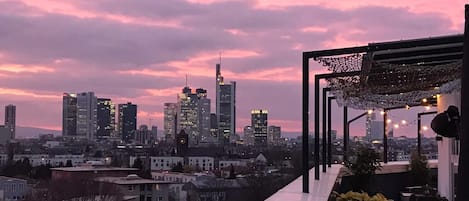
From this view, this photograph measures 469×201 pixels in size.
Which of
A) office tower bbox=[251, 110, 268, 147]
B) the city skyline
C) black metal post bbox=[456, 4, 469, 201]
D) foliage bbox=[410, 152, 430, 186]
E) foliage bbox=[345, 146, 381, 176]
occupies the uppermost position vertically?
the city skyline

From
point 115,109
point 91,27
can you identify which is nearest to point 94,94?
point 115,109

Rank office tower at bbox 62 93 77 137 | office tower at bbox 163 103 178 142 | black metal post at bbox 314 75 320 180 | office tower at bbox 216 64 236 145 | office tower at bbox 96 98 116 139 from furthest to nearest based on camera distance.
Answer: office tower at bbox 163 103 178 142
office tower at bbox 96 98 116 139
office tower at bbox 62 93 77 137
office tower at bbox 216 64 236 145
black metal post at bbox 314 75 320 180

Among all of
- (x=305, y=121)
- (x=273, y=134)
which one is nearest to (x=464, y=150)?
(x=305, y=121)

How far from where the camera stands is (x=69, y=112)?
33.8 m

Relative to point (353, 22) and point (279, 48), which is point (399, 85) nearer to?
point (353, 22)

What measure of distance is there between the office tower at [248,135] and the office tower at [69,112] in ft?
39.6

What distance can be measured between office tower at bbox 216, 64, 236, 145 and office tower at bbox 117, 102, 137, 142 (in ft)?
28.6

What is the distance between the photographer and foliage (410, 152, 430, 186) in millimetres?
11580

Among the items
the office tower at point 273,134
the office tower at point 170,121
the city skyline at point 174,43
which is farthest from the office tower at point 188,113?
the office tower at point 273,134

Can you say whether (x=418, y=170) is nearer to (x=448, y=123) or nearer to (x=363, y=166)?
(x=363, y=166)

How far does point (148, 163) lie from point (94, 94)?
6.14 metres

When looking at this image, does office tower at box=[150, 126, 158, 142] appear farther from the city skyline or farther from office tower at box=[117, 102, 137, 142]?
office tower at box=[117, 102, 137, 142]

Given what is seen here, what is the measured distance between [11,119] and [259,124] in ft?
40.2

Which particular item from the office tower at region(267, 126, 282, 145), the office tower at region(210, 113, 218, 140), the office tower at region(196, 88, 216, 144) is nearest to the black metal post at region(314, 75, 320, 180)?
the office tower at region(267, 126, 282, 145)
